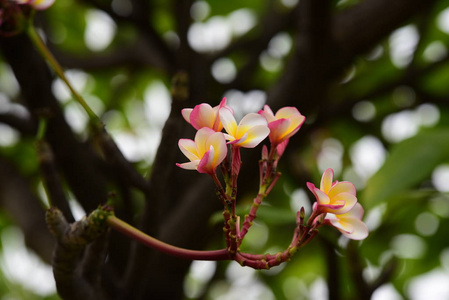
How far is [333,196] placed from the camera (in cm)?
31

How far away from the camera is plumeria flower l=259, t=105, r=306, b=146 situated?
12.8 inches

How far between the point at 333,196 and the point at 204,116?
10 centimetres

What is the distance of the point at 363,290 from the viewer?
1.88 ft

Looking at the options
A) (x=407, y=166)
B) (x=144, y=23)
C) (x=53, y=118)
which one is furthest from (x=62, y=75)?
(x=144, y=23)

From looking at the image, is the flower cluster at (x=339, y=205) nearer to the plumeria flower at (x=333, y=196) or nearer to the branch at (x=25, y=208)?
the plumeria flower at (x=333, y=196)

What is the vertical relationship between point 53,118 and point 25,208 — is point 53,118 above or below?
above

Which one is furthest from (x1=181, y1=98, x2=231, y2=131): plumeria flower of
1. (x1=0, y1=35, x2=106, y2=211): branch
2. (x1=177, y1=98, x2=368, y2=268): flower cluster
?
(x1=0, y1=35, x2=106, y2=211): branch

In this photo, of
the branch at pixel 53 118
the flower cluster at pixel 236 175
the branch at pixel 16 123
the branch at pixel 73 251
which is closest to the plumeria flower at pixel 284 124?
the flower cluster at pixel 236 175

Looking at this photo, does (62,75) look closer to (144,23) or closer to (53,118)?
(53,118)

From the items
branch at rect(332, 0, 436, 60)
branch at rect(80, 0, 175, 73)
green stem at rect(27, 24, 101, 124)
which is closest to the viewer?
green stem at rect(27, 24, 101, 124)

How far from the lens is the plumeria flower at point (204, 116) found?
1.03 feet

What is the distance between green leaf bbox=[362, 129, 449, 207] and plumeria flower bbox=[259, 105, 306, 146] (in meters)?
0.37

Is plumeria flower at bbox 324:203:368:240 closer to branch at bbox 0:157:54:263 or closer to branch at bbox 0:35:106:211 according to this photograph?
branch at bbox 0:35:106:211

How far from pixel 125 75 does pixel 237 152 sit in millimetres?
1017
